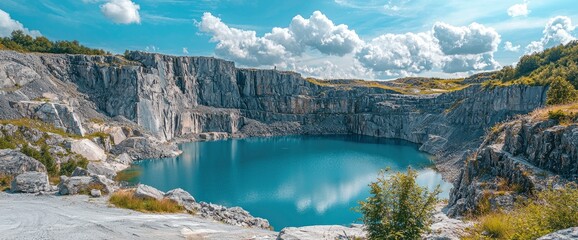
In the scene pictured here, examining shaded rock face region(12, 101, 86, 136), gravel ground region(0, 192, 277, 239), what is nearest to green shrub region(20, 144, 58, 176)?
shaded rock face region(12, 101, 86, 136)

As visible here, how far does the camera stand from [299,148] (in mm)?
93312

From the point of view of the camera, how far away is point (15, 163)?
105ft

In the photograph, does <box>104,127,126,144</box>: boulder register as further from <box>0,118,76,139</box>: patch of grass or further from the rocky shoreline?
<box>0,118,76,139</box>: patch of grass

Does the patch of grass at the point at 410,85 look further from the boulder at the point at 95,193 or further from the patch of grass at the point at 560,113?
the boulder at the point at 95,193

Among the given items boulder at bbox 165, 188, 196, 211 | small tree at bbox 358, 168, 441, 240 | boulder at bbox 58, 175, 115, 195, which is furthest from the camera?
boulder at bbox 58, 175, 115, 195

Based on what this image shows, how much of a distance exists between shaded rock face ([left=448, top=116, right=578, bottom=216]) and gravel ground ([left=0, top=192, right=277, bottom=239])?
46.4 feet

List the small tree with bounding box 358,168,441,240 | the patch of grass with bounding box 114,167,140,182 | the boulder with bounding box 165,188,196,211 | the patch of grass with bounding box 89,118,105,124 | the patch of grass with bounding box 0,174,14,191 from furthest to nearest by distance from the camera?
1. the patch of grass with bounding box 89,118,105,124
2. the patch of grass with bounding box 114,167,140,182
3. the patch of grass with bounding box 0,174,14,191
4. the boulder with bounding box 165,188,196,211
5. the small tree with bounding box 358,168,441,240

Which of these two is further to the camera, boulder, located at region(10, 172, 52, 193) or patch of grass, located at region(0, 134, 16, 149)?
patch of grass, located at region(0, 134, 16, 149)

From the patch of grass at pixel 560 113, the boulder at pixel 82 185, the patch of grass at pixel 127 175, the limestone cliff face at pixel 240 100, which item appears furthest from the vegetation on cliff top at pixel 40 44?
the patch of grass at pixel 560 113

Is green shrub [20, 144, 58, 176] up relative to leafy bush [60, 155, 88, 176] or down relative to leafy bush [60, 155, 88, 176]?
up

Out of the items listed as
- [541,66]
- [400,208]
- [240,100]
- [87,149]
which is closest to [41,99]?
[87,149]

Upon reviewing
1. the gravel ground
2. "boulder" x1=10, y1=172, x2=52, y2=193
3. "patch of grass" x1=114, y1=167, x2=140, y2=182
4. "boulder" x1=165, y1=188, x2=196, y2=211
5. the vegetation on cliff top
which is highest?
the vegetation on cliff top

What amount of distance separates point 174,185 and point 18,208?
30558 mm

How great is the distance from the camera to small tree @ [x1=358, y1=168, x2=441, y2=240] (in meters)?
9.40
